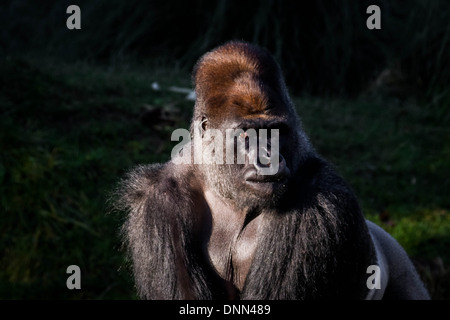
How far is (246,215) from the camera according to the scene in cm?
322

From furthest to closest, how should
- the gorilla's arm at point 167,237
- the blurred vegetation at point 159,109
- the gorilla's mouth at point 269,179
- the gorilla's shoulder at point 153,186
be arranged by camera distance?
the blurred vegetation at point 159,109 → the gorilla's shoulder at point 153,186 → the gorilla's arm at point 167,237 → the gorilla's mouth at point 269,179

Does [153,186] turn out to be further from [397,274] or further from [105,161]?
[105,161]

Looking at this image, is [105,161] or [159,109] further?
[159,109]

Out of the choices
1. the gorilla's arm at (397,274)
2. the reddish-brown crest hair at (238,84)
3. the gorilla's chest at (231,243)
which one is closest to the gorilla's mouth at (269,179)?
the reddish-brown crest hair at (238,84)

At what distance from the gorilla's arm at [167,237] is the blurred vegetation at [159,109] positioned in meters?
1.24

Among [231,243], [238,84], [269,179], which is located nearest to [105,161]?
[231,243]

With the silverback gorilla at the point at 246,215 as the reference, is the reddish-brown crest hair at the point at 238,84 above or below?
above

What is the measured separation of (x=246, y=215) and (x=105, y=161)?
2.86 meters

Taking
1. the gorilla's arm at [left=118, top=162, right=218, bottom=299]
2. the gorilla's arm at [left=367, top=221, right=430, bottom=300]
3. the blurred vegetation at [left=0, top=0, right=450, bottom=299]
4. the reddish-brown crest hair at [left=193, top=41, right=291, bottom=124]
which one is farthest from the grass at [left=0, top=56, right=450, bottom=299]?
the reddish-brown crest hair at [left=193, top=41, right=291, bottom=124]

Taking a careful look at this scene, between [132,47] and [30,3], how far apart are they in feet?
7.44

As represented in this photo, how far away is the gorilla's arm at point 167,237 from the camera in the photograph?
3.03m

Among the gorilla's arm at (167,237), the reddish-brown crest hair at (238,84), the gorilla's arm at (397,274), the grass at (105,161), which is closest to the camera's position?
the reddish-brown crest hair at (238,84)

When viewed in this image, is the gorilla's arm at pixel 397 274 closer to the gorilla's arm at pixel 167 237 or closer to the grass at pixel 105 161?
the grass at pixel 105 161

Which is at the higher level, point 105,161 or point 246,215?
point 105,161
